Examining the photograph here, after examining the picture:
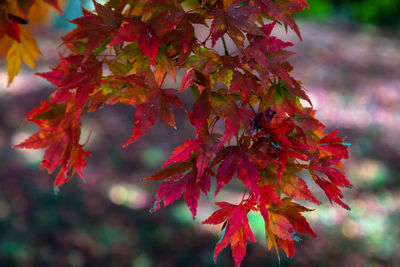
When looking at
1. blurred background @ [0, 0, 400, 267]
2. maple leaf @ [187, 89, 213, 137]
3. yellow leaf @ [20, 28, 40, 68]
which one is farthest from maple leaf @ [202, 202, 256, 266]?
blurred background @ [0, 0, 400, 267]

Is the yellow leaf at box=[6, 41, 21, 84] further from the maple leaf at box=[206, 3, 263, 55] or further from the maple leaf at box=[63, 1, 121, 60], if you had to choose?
the maple leaf at box=[206, 3, 263, 55]

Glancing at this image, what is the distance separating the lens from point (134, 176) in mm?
4320

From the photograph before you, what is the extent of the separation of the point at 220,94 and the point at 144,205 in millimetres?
3163

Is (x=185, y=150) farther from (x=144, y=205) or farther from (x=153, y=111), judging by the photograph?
(x=144, y=205)

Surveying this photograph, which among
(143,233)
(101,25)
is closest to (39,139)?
(101,25)

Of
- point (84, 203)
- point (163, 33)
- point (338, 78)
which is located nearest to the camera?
point (163, 33)

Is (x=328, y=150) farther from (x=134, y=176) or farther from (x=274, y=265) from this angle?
(x=134, y=176)

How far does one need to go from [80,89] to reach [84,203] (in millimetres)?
3154

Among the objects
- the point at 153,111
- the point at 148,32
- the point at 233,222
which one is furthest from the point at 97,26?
the point at 233,222

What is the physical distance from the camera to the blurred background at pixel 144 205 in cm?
338

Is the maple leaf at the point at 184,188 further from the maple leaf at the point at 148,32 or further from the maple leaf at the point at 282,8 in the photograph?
the maple leaf at the point at 282,8

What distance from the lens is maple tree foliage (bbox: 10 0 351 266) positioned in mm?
865

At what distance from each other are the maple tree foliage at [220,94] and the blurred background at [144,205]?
236 cm

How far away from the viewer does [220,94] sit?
911mm
